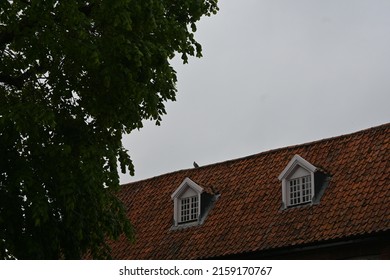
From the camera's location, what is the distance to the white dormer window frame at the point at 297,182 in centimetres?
2741

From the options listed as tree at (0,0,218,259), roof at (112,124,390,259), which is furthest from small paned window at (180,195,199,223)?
tree at (0,0,218,259)

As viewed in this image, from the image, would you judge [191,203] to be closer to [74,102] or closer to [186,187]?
[186,187]

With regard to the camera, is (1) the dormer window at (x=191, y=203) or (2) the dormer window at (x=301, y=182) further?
(1) the dormer window at (x=191, y=203)

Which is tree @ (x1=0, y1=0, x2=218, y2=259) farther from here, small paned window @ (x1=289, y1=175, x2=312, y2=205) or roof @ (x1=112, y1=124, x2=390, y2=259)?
small paned window @ (x1=289, y1=175, x2=312, y2=205)

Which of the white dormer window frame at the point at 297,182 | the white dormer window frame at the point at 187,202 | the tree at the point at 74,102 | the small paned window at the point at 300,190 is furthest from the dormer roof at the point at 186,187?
the tree at the point at 74,102

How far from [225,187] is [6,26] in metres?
13.0

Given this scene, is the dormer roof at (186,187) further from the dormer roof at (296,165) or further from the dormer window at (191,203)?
the dormer roof at (296,165)

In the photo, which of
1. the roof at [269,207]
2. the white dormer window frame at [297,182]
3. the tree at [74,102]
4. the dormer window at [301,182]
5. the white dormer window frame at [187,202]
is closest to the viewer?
the tree at [74,102]

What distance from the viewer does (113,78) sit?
19.4 m

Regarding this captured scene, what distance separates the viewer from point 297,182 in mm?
27969

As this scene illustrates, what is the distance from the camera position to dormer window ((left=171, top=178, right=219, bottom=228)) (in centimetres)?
3028

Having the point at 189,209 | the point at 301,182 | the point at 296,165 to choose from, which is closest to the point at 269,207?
the point at 301,182

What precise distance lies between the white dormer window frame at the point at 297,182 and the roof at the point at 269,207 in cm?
39
